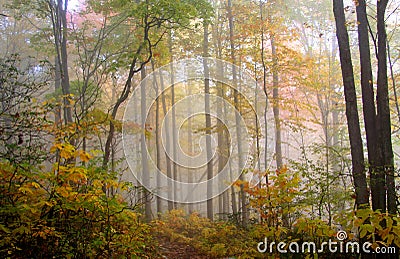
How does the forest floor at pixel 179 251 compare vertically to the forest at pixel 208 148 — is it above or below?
below

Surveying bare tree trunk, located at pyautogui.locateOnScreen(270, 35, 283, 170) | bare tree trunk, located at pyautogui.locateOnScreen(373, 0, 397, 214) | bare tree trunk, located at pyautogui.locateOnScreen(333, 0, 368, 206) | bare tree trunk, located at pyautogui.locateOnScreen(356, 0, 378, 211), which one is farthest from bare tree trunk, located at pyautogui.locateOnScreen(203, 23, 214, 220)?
bare tree trunk, located at pyautogui.locateOnScreen(373, 0, 397, 214)

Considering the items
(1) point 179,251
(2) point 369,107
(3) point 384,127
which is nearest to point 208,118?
(1) point 179,251

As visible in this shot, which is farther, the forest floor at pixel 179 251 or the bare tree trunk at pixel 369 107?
the forest floor at pixel 179 251

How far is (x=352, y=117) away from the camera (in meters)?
5.07

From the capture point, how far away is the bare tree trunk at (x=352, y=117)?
4.79 m

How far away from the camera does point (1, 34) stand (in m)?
18.2

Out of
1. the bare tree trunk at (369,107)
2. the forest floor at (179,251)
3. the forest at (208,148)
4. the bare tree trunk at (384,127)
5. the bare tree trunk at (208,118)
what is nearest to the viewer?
the forest at (208,148)

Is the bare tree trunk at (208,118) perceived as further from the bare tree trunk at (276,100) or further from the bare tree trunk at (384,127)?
the bare tree trunk at (384,127)

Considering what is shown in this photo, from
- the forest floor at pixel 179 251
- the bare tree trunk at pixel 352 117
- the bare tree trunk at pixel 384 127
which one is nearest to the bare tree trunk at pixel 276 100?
the forest floor at pixel 179 251

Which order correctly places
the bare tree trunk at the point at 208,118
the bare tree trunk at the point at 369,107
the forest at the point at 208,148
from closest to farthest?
the forest at the point at 208,148 → the bare tree trunk at the point at 369,107 → the bare tree trunk at the point at 208,118

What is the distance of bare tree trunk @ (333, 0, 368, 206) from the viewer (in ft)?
15.7

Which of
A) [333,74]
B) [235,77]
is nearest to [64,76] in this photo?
[235,77]

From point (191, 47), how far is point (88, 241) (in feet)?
33.4

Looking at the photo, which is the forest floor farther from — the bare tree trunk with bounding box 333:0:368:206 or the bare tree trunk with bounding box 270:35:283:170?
the bare tree trunk with bounding box 333:0:368:206
